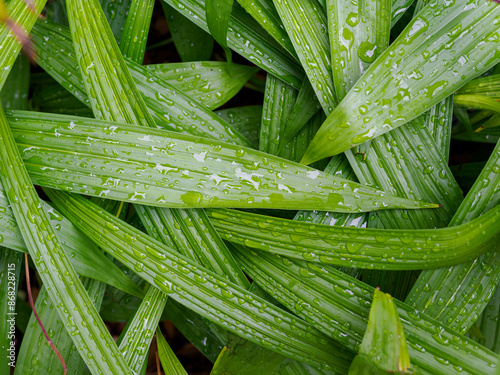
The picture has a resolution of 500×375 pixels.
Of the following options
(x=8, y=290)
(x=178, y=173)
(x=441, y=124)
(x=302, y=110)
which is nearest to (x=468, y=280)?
(x=441, y=124)

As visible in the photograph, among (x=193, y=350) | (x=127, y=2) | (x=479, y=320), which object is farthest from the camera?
(x=193, y=350)

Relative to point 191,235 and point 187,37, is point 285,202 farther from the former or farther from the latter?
point 187,37

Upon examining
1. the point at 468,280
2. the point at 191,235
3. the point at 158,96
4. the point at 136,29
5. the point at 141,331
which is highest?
the point at 136,29

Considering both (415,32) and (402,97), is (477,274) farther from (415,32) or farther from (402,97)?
(415,32)

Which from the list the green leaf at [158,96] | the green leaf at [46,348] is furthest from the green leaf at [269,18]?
the green leaf at [46,348]

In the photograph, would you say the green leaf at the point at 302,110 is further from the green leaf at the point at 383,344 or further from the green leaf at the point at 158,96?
the green leaf at the point at 383,344

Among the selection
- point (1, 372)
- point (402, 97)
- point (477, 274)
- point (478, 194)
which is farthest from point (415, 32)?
point (1, 372)

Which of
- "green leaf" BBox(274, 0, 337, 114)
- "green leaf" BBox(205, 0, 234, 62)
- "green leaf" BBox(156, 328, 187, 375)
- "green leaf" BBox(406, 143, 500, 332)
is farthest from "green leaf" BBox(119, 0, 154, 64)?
"green leaf" BBox(406, 143, 500, 332)
